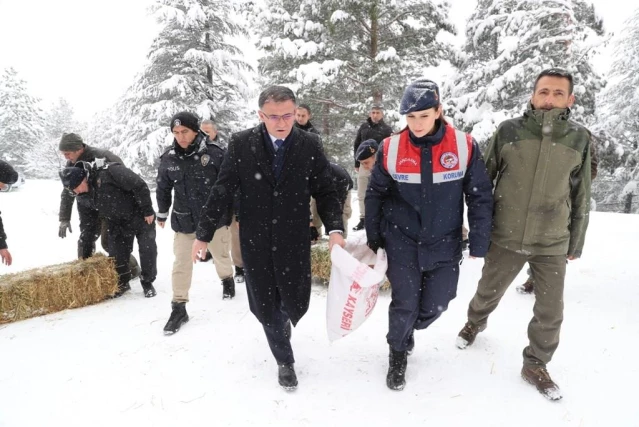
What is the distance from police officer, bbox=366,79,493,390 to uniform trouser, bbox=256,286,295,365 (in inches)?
34.0

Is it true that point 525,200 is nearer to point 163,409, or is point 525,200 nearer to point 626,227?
point 163,409

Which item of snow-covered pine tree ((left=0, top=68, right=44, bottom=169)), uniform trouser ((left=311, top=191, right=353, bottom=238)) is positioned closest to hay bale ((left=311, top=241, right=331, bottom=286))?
uniform trouser ((left=311, top=191, right=353, bottom=238))

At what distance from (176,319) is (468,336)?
123 inches

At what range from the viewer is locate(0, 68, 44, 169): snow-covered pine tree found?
35938mm

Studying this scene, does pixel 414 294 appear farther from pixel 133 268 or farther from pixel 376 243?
pixel 133 268

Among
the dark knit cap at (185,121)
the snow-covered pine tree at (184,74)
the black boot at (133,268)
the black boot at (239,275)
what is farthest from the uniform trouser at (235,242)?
the snow-covered pine tree at (184,74)

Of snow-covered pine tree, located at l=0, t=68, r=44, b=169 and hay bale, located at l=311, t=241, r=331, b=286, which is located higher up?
snow-covered pine tree, located at l=0, t=68, r=44, b=169

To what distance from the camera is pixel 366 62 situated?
12.8m

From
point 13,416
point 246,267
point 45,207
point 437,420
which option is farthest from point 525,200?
point 45,207

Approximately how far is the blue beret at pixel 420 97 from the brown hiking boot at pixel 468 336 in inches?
87.0

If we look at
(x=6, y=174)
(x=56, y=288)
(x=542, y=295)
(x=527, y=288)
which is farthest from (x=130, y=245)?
(x=527, y=288)

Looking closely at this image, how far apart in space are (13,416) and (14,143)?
46292 mm

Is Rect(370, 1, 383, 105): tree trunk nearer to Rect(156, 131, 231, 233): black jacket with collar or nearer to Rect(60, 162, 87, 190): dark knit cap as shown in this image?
Rect(156, 131, 231, 233): black jacket with collar

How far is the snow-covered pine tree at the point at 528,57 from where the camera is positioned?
10031 mm
